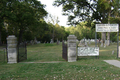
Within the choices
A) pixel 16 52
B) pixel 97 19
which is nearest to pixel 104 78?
pixel 16 52

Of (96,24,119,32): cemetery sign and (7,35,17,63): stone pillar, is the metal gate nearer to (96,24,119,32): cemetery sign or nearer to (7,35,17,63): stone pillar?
(7,35,17,63): stone pillar

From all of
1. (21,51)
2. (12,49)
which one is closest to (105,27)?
(21,51)

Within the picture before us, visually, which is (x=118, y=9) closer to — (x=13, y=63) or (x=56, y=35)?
(x=13, y=63)

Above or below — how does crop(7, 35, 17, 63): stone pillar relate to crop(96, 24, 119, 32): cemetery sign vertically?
below

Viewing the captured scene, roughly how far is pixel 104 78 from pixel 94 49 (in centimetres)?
522

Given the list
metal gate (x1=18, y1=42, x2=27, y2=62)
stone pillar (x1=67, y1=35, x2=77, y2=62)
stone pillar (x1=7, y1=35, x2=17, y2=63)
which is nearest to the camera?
stone pillar (x1=7, y1=35, x2=17, y2=63)

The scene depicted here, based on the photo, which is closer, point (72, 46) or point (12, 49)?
point (12, 49)

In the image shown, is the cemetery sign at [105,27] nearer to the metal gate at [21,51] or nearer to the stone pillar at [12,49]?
the metal gate at [21,51]

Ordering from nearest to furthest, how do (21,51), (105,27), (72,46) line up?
1. (72,46)
2. (21,51)
3. (105,27)

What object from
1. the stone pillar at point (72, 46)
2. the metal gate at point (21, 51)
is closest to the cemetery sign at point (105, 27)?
the stone pillar at point (72, 46)

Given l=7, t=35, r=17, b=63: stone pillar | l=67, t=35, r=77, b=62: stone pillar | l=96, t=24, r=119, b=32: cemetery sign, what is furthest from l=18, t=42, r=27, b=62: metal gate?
l=96, t=24, r=119, b=32: cemetery sign

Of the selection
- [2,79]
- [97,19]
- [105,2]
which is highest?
[105,2]

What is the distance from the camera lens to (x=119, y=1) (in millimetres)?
26359

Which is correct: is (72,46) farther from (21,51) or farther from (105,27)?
(21,51)
